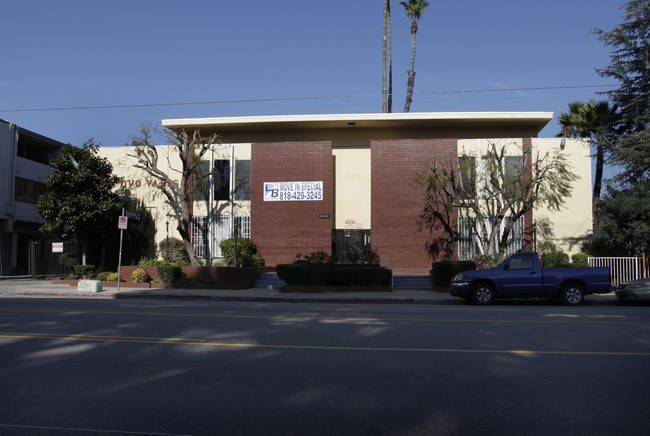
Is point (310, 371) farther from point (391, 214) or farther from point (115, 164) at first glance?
point (115, 164)

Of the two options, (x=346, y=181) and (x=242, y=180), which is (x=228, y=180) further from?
(x=346, y=181)

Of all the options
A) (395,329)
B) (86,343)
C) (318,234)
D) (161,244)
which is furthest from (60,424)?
(161,244)

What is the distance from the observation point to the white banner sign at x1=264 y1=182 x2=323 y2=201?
27469mm

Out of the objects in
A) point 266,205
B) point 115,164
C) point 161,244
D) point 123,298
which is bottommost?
point 123,298

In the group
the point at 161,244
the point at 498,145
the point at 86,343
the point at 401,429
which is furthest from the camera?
the point at 161,244

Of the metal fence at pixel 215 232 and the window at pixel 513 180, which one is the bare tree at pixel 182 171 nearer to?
the metal fence at pixel 215 232

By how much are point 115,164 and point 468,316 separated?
24.1 m

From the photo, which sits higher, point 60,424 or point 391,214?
point 391,214

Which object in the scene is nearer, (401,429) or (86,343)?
(401,429)

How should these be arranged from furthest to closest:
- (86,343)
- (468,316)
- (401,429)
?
(468,316) < (86,343) < (401,429)

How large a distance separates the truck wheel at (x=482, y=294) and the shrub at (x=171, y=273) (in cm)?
1320

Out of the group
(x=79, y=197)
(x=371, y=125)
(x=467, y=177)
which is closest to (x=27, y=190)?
(x=79, y=197)

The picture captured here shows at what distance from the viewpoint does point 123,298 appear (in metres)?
19.6

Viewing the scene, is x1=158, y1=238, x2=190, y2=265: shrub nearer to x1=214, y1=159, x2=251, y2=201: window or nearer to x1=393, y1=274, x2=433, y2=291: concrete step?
x1=214, y1=159, x2=251, y2=201: window
